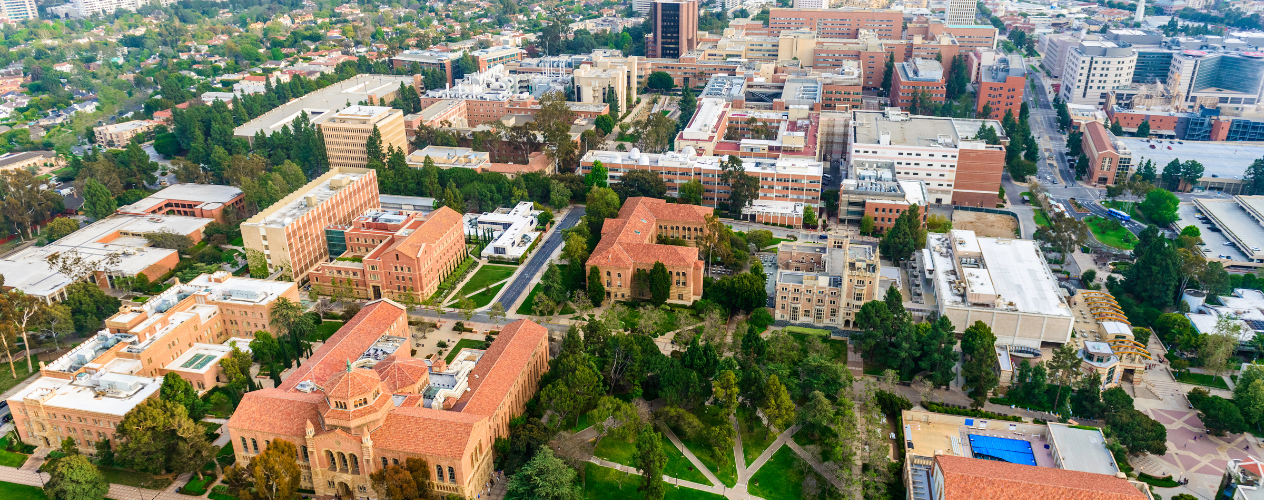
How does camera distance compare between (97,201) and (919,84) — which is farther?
(919,84)

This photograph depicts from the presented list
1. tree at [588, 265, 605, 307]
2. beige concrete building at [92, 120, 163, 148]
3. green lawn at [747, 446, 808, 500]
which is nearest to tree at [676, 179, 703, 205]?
tree at [588, 265, 605, 307]

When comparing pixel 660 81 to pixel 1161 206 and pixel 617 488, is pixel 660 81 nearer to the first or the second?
pixel 1161 206

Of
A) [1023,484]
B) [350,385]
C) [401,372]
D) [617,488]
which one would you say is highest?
[350,385]

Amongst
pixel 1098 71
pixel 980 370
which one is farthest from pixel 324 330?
pixel 1098 71

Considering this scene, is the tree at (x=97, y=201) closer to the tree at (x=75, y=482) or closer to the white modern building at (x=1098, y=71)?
the tree at (x=75, y=482)

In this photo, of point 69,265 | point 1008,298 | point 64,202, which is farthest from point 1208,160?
point 64,202

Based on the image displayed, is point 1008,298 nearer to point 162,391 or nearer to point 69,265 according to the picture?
point 162,391
